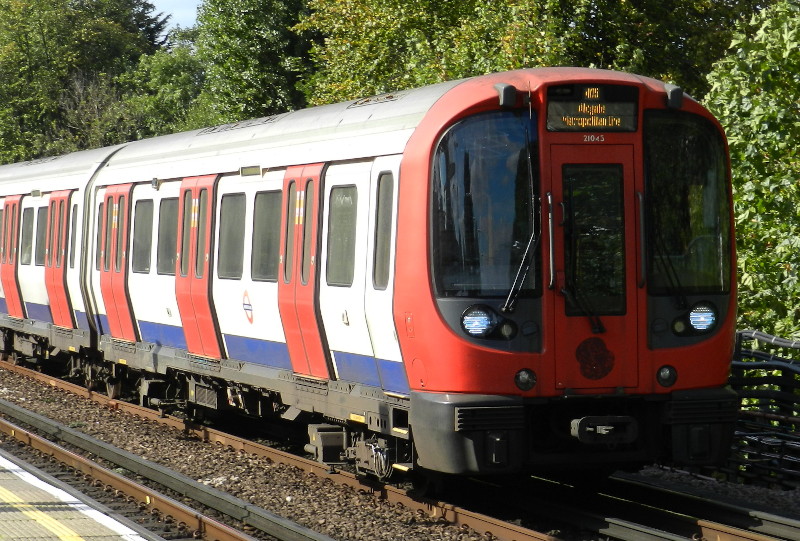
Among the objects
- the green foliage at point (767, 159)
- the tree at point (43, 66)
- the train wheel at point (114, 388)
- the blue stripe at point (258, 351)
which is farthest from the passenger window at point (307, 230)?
the tree at point (43, 66)

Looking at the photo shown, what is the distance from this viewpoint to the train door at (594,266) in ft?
27.6

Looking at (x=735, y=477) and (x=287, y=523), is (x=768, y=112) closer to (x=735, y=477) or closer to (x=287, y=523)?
(x=735, y=477)

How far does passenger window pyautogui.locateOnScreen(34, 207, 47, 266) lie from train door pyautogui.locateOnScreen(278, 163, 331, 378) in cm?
859

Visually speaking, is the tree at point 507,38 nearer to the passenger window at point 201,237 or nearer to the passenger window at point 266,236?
the passenger window at point 201,237

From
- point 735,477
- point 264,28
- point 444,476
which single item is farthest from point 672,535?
point 264,28

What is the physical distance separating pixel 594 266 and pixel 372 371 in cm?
195

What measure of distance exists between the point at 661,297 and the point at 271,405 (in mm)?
4816

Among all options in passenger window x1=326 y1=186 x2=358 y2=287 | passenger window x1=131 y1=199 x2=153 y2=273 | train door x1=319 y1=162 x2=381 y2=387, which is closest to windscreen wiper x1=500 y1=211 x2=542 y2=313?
train door x1=319 y1=162 x2=381 y2=387

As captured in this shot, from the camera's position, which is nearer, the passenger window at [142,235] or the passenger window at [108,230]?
the passenger window at [142,235]

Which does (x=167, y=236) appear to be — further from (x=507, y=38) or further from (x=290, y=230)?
(x=507, y=38)

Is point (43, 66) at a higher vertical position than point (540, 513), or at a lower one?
higher

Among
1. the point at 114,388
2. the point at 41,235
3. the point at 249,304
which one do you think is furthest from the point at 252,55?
the point at 249,304

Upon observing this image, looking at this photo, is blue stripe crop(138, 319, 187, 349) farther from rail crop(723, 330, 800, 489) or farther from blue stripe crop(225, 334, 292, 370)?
rail crop(723, 330, 800, 489)

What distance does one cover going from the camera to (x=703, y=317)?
872 centimetres
